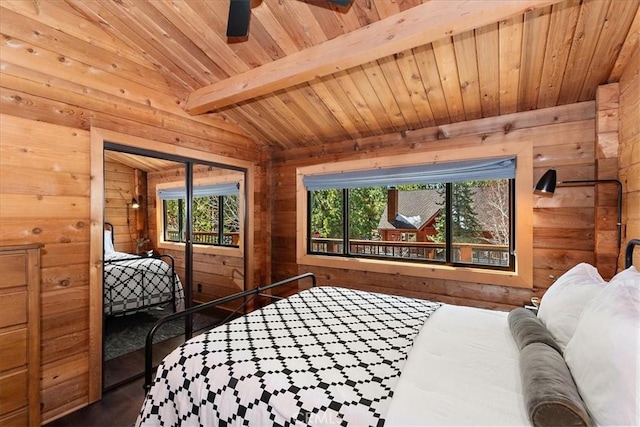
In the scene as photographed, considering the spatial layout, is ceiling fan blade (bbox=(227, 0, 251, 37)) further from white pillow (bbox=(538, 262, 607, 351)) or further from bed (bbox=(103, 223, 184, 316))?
white pillow (bbox=(538, 262, 607, 351))

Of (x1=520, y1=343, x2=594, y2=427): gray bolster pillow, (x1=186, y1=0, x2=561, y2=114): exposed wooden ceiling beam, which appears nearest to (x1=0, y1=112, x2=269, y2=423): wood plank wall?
(x1=186, y1=0, x2=561, y2=114): exposed wooden ceiling beam

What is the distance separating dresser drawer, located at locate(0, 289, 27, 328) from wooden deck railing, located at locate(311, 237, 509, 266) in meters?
2.76

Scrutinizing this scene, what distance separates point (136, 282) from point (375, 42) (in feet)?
9.47

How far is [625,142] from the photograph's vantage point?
206cm

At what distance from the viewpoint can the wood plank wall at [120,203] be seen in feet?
Answer: 8.07

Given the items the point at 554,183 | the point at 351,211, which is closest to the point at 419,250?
the point at 351,211

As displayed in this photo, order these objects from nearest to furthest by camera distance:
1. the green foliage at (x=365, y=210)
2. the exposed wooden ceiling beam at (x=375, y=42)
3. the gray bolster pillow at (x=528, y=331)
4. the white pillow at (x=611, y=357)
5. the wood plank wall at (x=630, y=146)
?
the white pillow at (x=611, y=357) → the gray bolster pillow at (x=528, y=331) → the exposed wooden ceiling beam at (x=375, y=42) → the wood plank wall at (x=630, y=146) → the green foliage at (x=365, y=210)

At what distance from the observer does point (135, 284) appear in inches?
111

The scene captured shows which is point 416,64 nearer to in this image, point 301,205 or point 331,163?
point 331,163

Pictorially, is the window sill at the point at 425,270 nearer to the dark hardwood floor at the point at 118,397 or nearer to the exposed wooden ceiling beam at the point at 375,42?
the dark hardwood floor at the point at 118,397

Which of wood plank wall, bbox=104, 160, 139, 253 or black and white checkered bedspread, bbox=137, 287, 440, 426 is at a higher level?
wood plank wall, bbox=104, 160, 139, 253

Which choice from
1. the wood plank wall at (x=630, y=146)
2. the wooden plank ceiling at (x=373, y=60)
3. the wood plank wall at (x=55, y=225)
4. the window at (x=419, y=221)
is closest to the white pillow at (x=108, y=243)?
the wood plank wall at (x=55, y=225)

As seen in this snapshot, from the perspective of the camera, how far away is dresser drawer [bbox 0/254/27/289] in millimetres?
1661

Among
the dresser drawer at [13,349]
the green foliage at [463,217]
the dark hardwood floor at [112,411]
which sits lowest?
the dark hardwood floor at [112,411]
